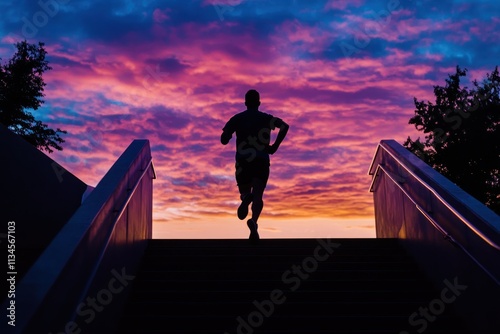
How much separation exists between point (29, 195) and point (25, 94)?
2646 cm

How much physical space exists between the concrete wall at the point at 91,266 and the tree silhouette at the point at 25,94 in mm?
26555

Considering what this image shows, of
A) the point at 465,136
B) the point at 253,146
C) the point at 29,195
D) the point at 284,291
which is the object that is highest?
the point at 465,136

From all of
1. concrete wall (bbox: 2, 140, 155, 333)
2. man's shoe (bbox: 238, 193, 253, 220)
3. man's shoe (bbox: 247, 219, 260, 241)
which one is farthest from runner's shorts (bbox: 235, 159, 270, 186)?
concrete wall (bbox: 2, 140, 155, 333)

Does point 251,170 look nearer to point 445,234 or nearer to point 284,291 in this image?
point 284,291

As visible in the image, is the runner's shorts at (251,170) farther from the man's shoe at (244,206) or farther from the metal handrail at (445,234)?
the metal handrail at (445,234)

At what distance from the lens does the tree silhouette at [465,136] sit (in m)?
28.0

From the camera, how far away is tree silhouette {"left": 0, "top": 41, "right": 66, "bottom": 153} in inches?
1208

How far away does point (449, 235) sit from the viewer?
16.8 feet

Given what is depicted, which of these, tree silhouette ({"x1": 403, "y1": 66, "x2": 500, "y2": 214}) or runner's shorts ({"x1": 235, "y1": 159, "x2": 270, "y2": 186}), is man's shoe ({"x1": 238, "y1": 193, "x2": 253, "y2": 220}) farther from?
tree silhouette ({"x1": 403, "y1": 66, "x2": 500, "y2": 214})

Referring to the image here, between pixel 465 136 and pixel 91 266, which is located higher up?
pixel 465 136

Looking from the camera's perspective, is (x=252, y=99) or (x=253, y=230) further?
(x=252, y=99)

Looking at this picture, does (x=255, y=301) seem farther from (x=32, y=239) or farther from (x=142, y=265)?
(x=32, y=239)

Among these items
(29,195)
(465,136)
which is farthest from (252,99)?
(465,136)

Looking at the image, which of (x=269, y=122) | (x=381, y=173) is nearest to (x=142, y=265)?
(x=269, y=122)
